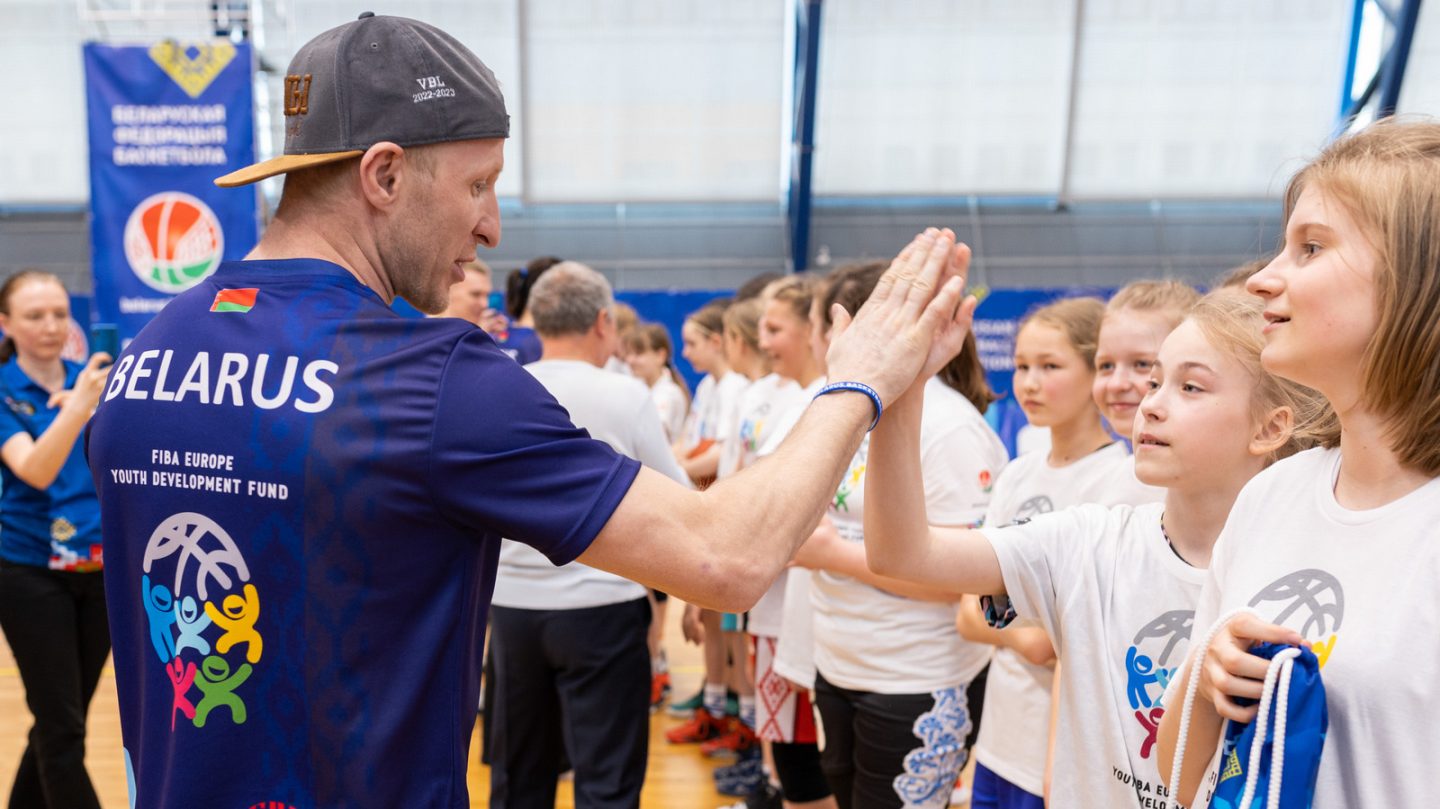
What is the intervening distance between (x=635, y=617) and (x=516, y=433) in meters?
2.15

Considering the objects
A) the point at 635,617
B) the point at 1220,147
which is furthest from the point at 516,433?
the point at 1220,147

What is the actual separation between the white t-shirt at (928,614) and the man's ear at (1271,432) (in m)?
0.95

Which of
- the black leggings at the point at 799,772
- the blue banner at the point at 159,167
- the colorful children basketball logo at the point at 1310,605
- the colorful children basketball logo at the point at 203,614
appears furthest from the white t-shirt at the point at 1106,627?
the blue banner at the point at 159,167

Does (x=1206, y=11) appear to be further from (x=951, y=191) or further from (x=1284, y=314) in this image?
(x=1284, y=314)

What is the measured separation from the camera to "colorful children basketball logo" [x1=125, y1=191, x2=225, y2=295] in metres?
5.85

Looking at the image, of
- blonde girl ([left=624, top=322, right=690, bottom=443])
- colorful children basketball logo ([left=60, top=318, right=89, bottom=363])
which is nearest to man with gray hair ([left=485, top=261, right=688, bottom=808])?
blonde girl ([left=624, top=322, right=690, bottom=443])

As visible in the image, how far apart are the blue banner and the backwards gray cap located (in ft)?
16.5

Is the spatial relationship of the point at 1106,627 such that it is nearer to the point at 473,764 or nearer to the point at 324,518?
the point at 324,518

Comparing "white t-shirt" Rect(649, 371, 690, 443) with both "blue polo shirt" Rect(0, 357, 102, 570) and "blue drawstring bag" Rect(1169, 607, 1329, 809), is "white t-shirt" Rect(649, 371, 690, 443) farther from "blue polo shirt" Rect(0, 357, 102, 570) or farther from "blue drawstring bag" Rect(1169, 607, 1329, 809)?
"blue drawstring bag" Rect(1169, 607, 1329, 809)

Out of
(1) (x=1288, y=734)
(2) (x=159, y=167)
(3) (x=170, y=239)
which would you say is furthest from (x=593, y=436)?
(2) (x=159, y=167)

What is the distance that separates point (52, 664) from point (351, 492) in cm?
262

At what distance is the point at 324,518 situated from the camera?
1.15 metres

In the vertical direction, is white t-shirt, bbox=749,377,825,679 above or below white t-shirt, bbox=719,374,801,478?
below

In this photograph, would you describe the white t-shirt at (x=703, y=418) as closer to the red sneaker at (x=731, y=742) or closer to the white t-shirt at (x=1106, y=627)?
the red sneaker at (x=731, y=742)
